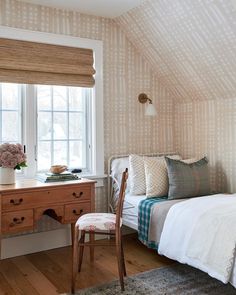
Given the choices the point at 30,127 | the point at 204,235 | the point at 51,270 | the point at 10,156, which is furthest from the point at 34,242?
the point at 204,235

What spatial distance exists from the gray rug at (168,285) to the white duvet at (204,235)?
0.61 feet

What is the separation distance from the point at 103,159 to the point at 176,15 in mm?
1638

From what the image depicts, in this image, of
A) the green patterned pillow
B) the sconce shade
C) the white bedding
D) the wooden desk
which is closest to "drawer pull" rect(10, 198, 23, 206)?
the wooden desk

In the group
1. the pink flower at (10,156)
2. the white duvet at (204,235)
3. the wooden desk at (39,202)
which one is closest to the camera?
the white duvet at (204,235)

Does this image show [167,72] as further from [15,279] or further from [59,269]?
[15,279]

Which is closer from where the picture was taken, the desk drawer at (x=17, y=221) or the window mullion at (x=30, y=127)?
the desk drawer at (x=17, y=221)

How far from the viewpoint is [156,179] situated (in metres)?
3.46

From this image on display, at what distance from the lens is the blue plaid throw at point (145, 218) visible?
319 centimetres

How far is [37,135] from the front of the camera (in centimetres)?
359

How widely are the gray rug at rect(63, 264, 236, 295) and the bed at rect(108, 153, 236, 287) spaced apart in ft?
0.60

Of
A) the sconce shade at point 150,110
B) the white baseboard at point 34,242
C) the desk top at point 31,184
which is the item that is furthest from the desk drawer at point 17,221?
the sconce shade at point 150,110

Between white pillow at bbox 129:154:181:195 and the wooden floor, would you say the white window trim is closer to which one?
white pillow at bbox 129:154:181:195

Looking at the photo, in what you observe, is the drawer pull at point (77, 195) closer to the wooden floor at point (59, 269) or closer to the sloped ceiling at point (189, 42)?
the wooden floor at point (59, 269)

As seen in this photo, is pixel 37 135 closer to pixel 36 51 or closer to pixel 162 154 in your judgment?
pixel 36 51
